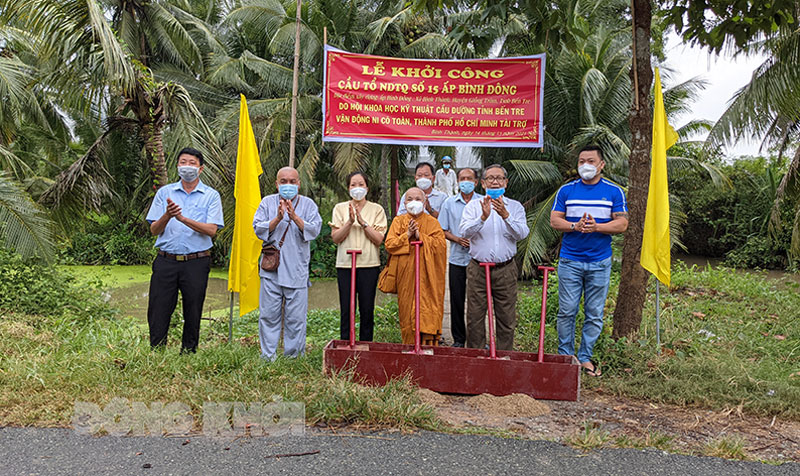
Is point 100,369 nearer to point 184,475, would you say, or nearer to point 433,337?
point 184,475

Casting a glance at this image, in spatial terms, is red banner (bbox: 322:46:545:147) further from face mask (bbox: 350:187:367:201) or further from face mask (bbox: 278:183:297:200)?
face mask (bbox: 278:183:297:200)

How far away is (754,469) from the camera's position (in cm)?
323

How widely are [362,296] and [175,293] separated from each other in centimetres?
149

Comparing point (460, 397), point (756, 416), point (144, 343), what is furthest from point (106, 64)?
point (756, 416)

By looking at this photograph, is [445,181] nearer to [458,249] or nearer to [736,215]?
[458,249]

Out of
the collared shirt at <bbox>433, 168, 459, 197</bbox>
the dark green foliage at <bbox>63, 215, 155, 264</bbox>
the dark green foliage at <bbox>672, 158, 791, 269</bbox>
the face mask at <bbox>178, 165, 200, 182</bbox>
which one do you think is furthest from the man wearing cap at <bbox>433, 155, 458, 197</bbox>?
the dark green foliage at <bbox>63, 215, 155, 264</bbox>

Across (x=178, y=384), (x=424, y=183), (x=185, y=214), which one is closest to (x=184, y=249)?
(x=185, y=214)

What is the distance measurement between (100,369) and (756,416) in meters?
4.45

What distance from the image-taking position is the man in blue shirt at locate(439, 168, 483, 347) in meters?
5.55

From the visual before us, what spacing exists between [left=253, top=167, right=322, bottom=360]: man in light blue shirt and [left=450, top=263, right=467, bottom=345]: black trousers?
4.38ft

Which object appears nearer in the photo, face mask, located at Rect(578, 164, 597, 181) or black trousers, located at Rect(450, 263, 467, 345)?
face mask, located at Rect(578, 164, 597, 181)

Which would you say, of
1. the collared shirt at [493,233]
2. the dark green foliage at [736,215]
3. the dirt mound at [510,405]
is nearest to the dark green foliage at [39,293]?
the collared shirt at [493,233]

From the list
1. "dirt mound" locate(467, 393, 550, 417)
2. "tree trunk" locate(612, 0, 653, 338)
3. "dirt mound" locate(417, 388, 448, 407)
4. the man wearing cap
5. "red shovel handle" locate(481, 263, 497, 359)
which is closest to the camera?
"dirt mound" locate(467, 393, 550, 417)

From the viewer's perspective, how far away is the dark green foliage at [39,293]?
742 centimetres
